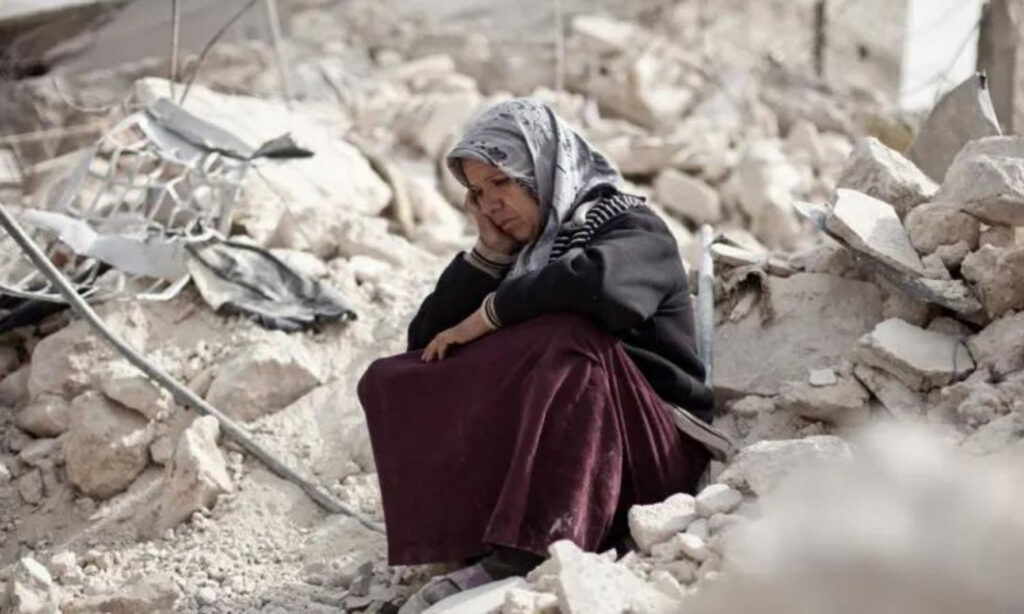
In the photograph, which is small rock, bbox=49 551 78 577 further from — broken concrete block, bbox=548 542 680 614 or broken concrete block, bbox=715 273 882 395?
broken concrete block, bbox=715 273 882 395

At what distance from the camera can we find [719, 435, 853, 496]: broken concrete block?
2.51 meters

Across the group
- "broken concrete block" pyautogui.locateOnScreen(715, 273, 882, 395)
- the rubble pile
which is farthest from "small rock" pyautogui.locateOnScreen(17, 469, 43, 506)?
"broken concrete block" pyautogui.locateOnScreen(715, 273, 882, 395)

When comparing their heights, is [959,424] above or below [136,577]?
above

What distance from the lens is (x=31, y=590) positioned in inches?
→ 124

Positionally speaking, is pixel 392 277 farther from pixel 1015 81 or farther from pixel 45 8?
pixel 45 8

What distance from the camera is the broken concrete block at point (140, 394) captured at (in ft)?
12.4

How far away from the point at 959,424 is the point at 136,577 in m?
1.96

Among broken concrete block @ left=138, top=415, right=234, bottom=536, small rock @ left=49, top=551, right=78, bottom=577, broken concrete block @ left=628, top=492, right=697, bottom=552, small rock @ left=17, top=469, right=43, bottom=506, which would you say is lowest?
small rock @ left=17, top=469, right=43, bottom=506

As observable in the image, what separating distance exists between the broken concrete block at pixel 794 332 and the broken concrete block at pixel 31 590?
1708 mm

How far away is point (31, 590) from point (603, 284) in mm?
1603

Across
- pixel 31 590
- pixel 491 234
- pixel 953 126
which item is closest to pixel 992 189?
pixel 953 126

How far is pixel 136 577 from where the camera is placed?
3.24 meters

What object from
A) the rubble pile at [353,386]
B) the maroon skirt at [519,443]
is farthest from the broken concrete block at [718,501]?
the maroon skirt at [519,443]

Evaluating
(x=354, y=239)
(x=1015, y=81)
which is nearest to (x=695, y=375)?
(x=354, y=239)
